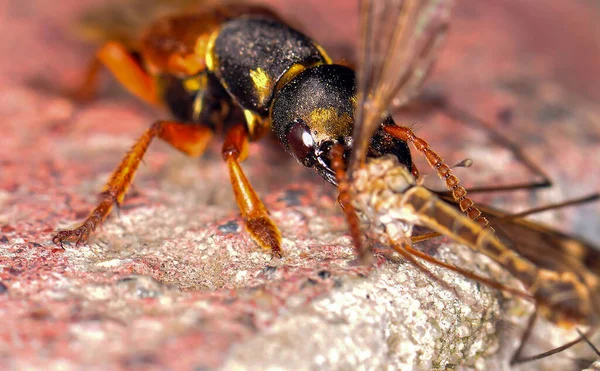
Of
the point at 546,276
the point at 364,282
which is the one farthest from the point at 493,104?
the point at 364,282

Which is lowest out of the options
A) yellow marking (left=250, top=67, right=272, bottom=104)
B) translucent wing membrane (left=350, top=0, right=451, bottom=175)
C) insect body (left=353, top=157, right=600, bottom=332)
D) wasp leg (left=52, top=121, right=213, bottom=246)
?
wasp leg (left=52, top=121, right=213, bottom=246)

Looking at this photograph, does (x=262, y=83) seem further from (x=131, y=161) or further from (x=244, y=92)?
(x=131, y=161)

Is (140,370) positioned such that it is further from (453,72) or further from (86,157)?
(453,72)

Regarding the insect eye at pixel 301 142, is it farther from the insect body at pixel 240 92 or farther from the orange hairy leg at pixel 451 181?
the orange hairy leg at pixel 451 181

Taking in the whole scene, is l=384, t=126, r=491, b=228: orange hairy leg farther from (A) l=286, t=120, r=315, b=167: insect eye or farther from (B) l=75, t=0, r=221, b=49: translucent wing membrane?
(B) l=75, t=0, r=221, b=49: translucent wing membrane

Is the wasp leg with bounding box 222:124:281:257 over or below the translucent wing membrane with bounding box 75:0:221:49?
below

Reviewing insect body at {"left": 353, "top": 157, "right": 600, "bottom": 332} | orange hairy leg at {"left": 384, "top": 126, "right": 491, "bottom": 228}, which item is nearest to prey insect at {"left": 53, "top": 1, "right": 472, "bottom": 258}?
orange hairy leg at {"left": 384, "top": 126, "right": 491, "bottom": 228}
